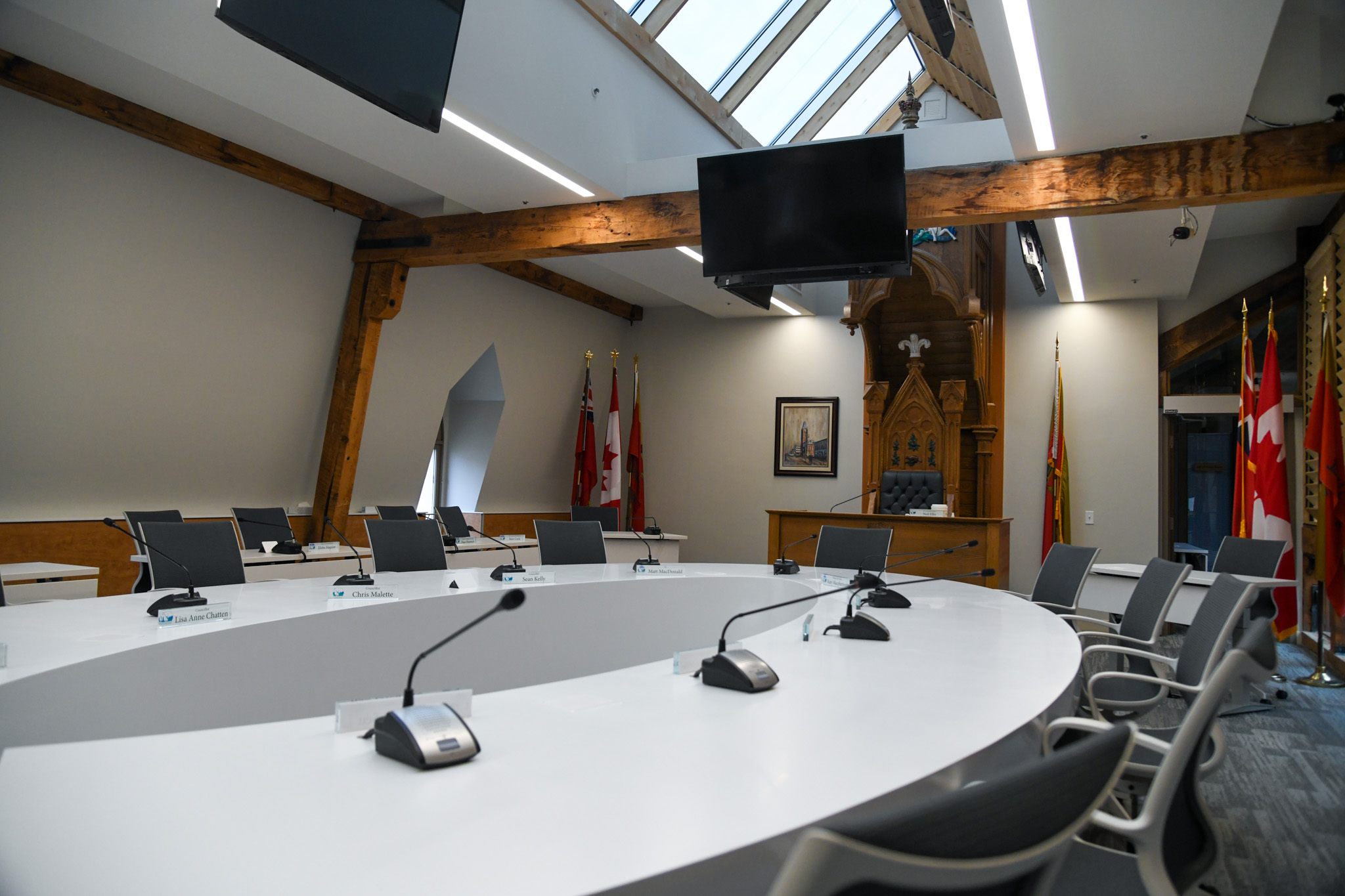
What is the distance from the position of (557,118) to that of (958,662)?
3.78 metres

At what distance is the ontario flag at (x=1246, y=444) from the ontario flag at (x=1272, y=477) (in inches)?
7.7

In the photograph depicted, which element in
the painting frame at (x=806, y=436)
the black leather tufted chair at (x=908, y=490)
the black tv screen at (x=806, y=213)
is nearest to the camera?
the black tv screen at (x=806, y=213)

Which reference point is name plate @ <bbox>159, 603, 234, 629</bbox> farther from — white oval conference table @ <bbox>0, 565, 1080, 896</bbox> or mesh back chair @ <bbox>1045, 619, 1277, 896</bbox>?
mesh back chair @ <bbox>1045, 619, 1277, 896</bbox>

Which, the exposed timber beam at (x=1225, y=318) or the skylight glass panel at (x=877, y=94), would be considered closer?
the exposed timber beam at (x=1225, y=318)

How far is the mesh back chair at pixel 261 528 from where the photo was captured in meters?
5.44

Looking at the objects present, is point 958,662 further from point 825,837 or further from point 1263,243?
point 1263,243

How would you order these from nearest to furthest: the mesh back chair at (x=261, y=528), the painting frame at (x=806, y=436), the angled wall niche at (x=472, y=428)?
the mesh back chair at (x=261, y=528) → the angled wall niche at (x=472, y=428) → the painting frame at (x=806, y=436)

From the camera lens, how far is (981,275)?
744 centimetres

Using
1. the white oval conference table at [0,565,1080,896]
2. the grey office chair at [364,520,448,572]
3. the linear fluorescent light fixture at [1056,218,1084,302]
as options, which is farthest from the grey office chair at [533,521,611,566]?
the linear fluorescent light fixture at [1056,218,1084,302]

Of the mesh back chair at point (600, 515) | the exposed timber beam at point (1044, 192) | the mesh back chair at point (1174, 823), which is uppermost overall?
the exposed timber beam at point (1044, 192)

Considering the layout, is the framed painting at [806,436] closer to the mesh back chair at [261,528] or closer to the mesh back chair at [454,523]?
the mesh back chair at [454,523]

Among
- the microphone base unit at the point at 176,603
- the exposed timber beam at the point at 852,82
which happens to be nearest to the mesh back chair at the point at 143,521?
the microphone base unit at the point at 176,603

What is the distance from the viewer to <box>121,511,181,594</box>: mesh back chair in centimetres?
390

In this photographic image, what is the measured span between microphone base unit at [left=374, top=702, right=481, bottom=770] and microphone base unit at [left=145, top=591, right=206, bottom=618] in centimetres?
135
